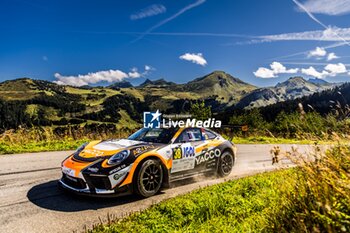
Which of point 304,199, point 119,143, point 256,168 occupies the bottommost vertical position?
point 256,168

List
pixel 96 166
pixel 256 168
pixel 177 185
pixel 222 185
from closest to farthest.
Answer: pixel 96 166 → pixel 222 185 → pixel 177 185 → pixel 256 168

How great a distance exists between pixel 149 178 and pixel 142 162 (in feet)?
1.39

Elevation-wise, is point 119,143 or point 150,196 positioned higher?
point 119,143

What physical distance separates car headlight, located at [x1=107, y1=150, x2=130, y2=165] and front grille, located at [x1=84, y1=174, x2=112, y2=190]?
1.15ft

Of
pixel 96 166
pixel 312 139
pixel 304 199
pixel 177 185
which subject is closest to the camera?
pixel 304 199

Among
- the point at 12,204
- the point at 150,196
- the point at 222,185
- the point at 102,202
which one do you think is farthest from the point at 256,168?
the point at 12,204

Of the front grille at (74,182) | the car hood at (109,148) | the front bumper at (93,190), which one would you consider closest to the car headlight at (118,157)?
the car hood at (109,148)

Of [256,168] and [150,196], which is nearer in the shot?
[150,196]

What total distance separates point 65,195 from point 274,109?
115614 mm

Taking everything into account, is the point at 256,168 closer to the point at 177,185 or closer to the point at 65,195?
the point at 177,185

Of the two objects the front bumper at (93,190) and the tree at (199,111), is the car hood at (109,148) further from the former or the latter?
the tree at (199,111)

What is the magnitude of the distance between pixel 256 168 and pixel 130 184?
587 centimetres

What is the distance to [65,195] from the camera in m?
6.38

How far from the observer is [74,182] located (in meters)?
6.09
